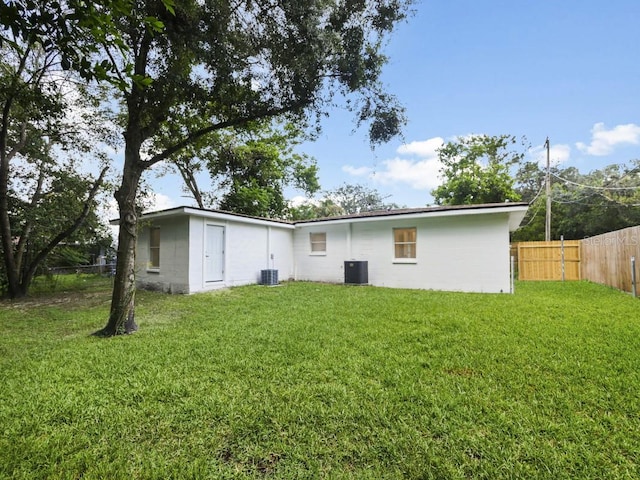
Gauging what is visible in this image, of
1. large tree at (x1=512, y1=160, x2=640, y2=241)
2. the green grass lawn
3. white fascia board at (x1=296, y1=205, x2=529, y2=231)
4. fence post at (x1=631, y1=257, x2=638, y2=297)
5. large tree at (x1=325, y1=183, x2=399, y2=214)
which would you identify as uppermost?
large tree at (x1=325, y1=183, x2=399, y2=214)

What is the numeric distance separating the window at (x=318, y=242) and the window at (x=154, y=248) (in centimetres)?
562

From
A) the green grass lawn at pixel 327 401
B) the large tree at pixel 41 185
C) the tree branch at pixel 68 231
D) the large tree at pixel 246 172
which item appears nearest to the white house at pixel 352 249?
the tree branch at pixel 68 231

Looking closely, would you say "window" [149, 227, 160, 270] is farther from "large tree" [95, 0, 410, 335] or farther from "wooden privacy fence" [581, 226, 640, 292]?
"wooden privacy fence" [581, 226, 640, 292]

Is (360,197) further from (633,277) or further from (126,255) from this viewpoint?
(126,255)

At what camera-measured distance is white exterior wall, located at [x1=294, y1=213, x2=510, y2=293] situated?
8.78m

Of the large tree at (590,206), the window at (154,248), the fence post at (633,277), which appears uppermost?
the large tree at (590,206)

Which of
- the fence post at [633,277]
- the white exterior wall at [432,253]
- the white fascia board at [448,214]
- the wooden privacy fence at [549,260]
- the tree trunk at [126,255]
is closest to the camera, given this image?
the tree trunk at [126,255]

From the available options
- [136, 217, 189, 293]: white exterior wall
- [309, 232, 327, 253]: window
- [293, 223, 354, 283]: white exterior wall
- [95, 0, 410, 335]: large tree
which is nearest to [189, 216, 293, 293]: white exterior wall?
[136, 217, 189, 293]: white exterior wall

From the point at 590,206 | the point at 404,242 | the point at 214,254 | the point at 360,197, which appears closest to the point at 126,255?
the point at 214,254

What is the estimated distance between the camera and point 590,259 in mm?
11406

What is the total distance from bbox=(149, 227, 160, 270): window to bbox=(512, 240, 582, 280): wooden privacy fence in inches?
593

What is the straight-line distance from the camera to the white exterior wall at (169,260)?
895cm

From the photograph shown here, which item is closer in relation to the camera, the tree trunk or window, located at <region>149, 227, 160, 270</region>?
the tree trunk

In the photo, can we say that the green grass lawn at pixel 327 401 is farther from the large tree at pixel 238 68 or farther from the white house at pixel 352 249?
the white house at pixel 352 249
